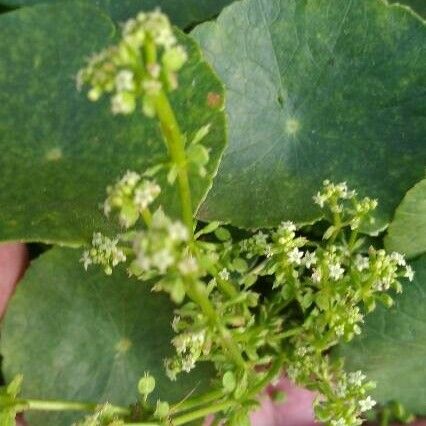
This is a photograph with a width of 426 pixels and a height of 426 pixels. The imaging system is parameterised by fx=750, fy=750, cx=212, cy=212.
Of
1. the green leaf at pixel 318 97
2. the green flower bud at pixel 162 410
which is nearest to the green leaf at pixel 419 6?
the green leaf at pixel 318 97

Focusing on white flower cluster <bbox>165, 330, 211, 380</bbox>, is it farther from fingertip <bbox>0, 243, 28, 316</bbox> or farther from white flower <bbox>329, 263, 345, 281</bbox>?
fingertip <bbox>0, 243, 28, 316</bbox>

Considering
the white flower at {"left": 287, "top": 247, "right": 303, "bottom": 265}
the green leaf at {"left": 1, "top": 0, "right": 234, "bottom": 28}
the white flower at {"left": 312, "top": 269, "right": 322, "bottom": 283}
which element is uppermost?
the green leaf at {"left": 1, "top": 0, "right": 234, "bottom": 28}

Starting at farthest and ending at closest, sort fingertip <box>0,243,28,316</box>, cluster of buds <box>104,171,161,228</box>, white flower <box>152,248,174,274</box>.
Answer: fingertip <box>0,243,28,316</box> < cluster of buds <box>104,171,161,228</box> < white flower <box>152,248,174,274</box>

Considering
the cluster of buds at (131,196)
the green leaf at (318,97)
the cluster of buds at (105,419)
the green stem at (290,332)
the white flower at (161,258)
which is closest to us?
the white flower at (161,258)

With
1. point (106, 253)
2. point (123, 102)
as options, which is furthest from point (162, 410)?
point (123, 102)

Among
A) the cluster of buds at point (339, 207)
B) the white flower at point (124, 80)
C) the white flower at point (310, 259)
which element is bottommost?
the white flower at point (310, 259)

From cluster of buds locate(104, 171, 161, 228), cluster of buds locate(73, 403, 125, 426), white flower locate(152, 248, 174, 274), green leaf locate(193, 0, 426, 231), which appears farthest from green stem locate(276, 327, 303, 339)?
white flower locate(152, 248, 174, 274)

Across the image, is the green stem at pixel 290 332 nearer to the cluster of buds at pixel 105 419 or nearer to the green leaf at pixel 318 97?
the green leaf at pixel 318 97
